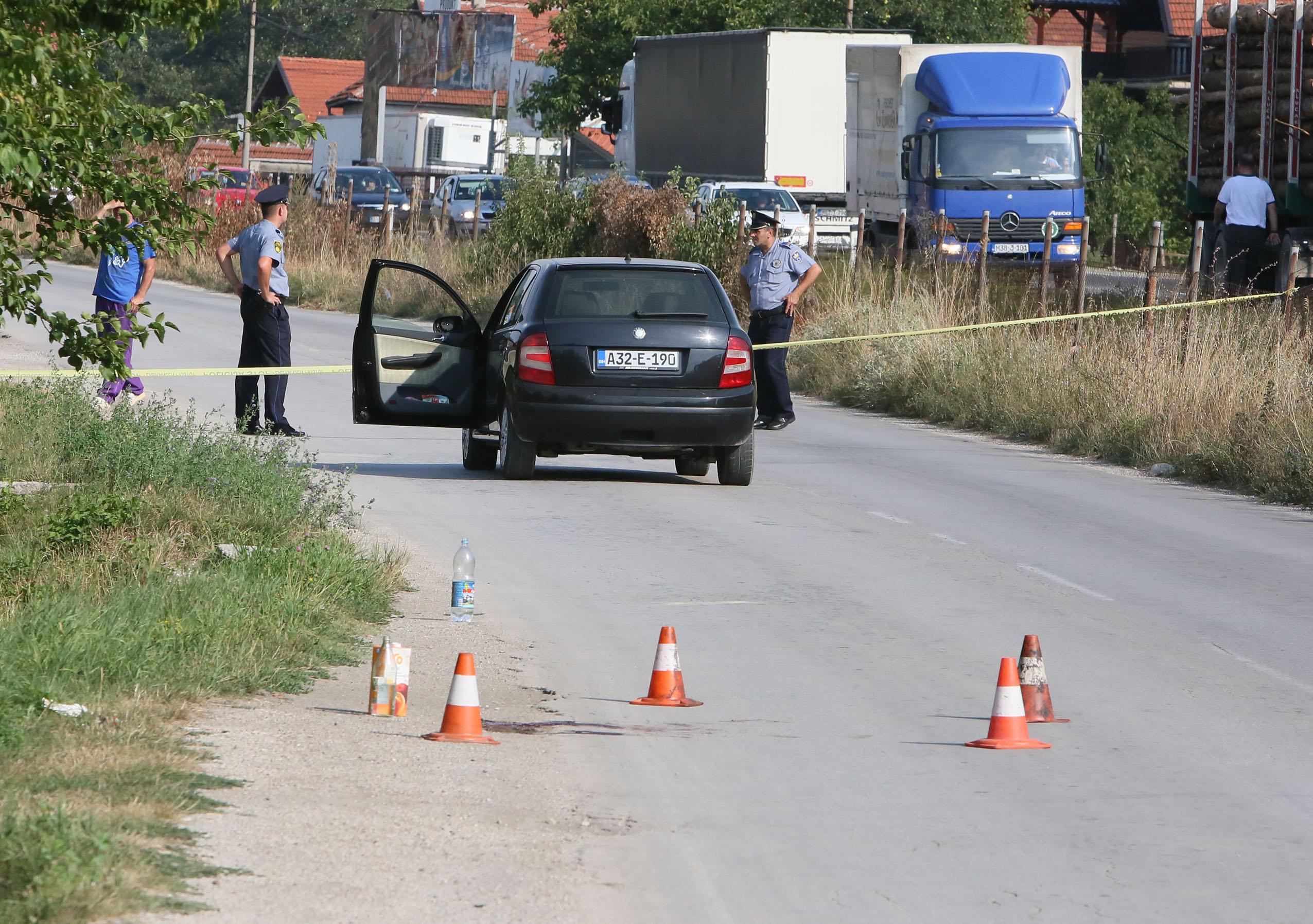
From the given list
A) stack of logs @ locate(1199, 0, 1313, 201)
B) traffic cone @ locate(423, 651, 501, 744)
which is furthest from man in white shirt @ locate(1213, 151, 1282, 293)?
traffic cone @ locate(423, 651, 501, 744)

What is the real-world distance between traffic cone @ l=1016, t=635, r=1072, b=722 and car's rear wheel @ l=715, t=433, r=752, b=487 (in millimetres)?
6663

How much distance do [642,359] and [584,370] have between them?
39cm

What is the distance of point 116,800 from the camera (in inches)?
215

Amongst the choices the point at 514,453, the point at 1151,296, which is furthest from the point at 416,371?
the point at 1151,296

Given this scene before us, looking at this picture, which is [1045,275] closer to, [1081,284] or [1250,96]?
[1081,284]

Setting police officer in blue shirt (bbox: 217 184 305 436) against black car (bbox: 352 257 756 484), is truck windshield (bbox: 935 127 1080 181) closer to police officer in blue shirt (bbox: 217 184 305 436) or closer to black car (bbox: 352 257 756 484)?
police officer in blue shirt (bbox: 217 184 305 436)

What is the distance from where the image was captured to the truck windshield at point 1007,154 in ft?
107

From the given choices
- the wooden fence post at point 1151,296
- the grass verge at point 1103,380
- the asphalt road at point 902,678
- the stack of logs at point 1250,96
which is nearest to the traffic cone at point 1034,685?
the asphalt road at point 902,678

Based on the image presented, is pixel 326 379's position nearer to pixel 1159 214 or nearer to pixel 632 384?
pixel 632 384

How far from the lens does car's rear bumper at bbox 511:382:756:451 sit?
1316 cm

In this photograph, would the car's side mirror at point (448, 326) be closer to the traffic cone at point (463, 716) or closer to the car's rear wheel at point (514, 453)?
the car's rear wheel at point (514, 453)

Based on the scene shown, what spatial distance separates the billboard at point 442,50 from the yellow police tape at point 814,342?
59.9m

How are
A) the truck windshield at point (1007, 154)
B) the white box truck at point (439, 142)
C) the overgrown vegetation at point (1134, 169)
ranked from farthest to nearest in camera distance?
the white box truck at point (439, 142), the overgrown vegetation at point (1134, 169), the truck windshield at point (1007, 154)

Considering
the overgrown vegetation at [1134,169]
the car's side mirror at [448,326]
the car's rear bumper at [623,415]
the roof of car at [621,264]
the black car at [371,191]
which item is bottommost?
the car's rear bumper at [623,415]
